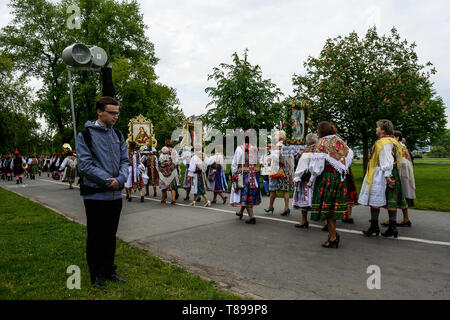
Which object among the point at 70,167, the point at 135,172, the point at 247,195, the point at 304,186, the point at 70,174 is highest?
the point at 70,167

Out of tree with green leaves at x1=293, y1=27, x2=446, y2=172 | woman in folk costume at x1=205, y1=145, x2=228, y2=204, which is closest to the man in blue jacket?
woman in folk costume at x1=205, y1=145, x2=228, y2=204

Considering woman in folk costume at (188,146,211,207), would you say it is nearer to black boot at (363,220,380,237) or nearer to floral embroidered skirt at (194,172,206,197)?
floral embroidered skirt at (194,172,206,197)

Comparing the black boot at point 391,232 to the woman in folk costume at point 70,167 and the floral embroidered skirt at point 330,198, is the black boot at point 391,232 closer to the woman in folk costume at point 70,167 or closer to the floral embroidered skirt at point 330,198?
the floral embroidered skirt at point 330,198

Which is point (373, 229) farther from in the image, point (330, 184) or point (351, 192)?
point (330, 184)

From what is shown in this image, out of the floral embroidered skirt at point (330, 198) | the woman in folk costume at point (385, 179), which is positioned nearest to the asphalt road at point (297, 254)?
the woman in folk costume at point (385, 179)

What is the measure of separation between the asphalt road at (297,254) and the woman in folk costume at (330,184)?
0.52m

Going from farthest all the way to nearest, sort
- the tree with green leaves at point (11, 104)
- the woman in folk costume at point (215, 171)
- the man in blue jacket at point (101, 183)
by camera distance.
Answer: the tree with green leaves at point (11, 104) → the woman in folk costume at point (215, 171) → the man in blue jacket at point (101, 183)

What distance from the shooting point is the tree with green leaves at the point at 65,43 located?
30219mm

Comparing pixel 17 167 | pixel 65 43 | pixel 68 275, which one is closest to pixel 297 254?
pixel 68 275

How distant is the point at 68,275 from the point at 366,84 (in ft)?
52.3

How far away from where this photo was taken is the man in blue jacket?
11.8ft

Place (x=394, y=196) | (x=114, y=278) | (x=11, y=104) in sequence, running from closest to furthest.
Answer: (x=114, y=278) < (x=394, y=196) < (x=11, y=104)

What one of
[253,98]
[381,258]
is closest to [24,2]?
[253,98]

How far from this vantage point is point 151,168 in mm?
12664
